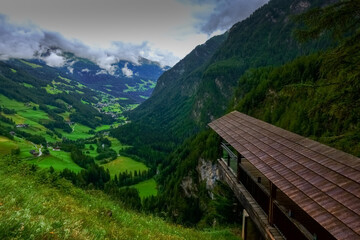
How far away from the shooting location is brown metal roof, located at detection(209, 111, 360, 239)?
19.9 feet

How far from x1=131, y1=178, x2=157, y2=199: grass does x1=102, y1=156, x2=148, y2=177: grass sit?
2233 cm

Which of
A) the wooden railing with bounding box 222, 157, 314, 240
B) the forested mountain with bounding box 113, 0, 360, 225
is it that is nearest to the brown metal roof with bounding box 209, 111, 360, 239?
the wooden railing with bounding box 222, 157, 314, 240

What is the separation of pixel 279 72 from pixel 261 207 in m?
68.3

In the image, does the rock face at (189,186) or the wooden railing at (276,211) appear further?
the rock face at (189,186)

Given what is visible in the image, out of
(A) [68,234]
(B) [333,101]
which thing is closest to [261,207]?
(B) [333,101]

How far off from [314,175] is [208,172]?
7497 cm

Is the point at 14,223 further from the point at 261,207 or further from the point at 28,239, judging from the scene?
the point at 261,207

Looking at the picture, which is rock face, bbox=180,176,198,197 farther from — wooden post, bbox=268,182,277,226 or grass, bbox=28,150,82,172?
wooden post, bbox=268,182,277,226

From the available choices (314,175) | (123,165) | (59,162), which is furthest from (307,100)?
(123,165)

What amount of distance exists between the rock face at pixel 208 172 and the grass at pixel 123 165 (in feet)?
231

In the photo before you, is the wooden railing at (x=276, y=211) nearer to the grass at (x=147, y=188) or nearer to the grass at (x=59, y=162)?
the grass at (x=147, y=188)

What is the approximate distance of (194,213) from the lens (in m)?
80.1

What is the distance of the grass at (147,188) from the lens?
113650 mm

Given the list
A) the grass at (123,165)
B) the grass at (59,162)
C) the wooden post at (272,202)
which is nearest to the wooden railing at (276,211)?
the wooden post at (272,202)
